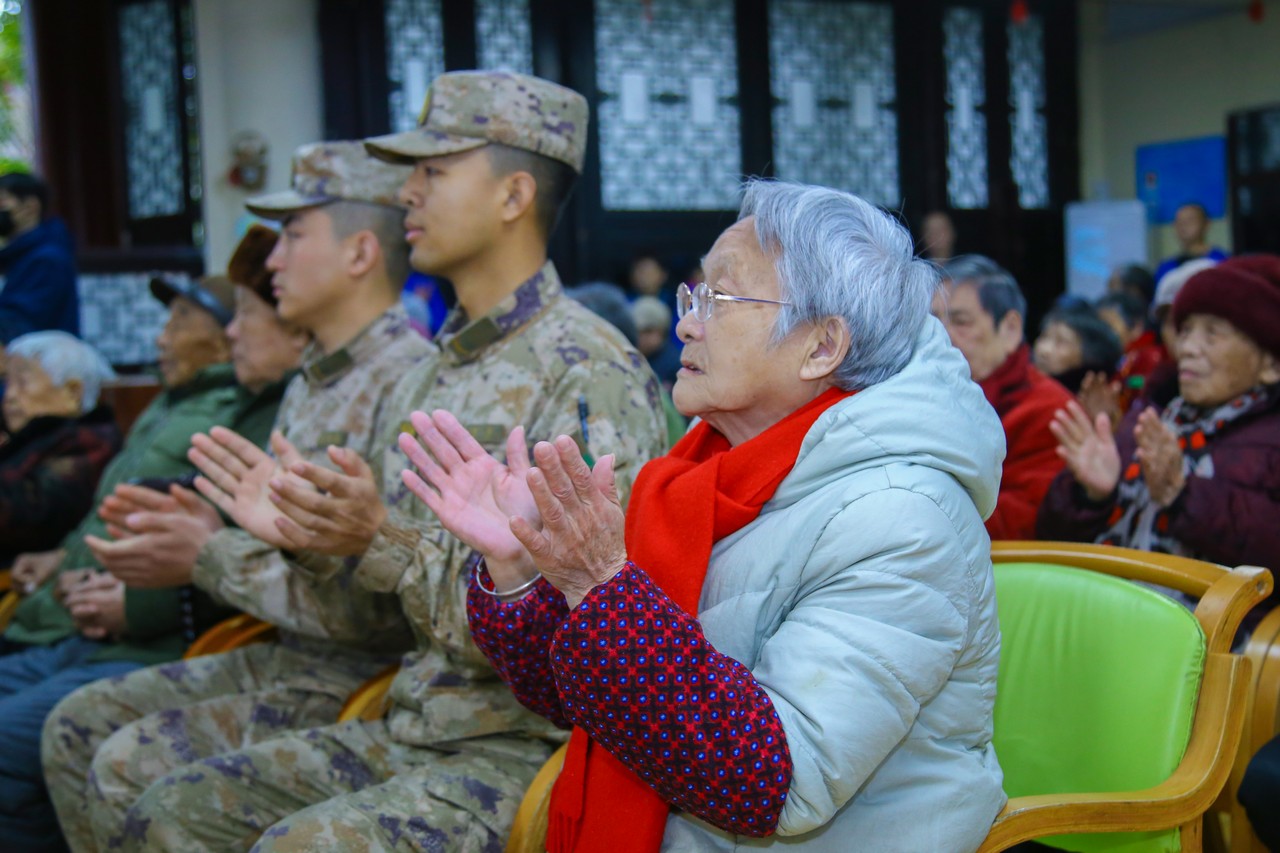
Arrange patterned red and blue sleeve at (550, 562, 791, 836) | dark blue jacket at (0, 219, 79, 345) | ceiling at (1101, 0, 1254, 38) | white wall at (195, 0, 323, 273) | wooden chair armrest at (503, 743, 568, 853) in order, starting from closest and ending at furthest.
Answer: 1. patterned red and blue sleeve at (550, 562, 791, 836)
2. wooden chair armrest at (503, 743, 568, 853)
3. dark blue jacket at (0, 219, 79, 345)
4. white wall at (195, 0, 323, 273)
5. ceiling at (1101, 0, 1254, 38)

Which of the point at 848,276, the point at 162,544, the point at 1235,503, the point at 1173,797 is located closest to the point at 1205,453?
the point at 1235,503

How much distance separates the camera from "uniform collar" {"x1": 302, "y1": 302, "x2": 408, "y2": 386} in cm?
250

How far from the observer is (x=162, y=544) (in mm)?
2248

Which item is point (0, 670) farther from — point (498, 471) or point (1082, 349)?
point (1082, 349)

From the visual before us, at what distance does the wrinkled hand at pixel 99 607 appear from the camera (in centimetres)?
265

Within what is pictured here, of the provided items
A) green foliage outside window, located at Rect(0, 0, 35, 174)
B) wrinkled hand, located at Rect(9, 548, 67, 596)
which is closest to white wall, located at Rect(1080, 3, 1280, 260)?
wrinkled hand, located at Rect(9, 548, 67, 596)

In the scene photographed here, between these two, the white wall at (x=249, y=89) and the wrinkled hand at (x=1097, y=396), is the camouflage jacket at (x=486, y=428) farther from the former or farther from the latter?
the white wall at (x=249, y=89)

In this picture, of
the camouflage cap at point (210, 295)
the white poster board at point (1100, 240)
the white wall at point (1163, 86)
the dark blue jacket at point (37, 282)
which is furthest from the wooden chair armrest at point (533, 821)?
the white wall at point (1163, 86)

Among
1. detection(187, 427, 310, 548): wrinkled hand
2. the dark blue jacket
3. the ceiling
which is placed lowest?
detection(187, 427, 310, 548): wrinkled hand

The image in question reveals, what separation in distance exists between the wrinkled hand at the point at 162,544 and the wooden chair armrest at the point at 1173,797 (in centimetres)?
160

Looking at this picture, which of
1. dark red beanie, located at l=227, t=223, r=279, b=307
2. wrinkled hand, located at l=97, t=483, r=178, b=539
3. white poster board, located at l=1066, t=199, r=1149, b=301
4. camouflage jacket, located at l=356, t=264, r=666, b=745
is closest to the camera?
camouflage jacket, located at l=356, t=264, r=666, b=745

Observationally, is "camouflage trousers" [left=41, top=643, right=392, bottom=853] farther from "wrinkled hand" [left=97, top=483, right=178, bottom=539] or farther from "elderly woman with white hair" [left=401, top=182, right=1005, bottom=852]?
"elderly woman with white hair" [left=401, top=182, right=1005, bottom=852]

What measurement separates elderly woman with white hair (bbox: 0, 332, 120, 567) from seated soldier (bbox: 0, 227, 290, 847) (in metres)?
0.08

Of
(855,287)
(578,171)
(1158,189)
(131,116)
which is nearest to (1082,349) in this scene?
(578,171)
